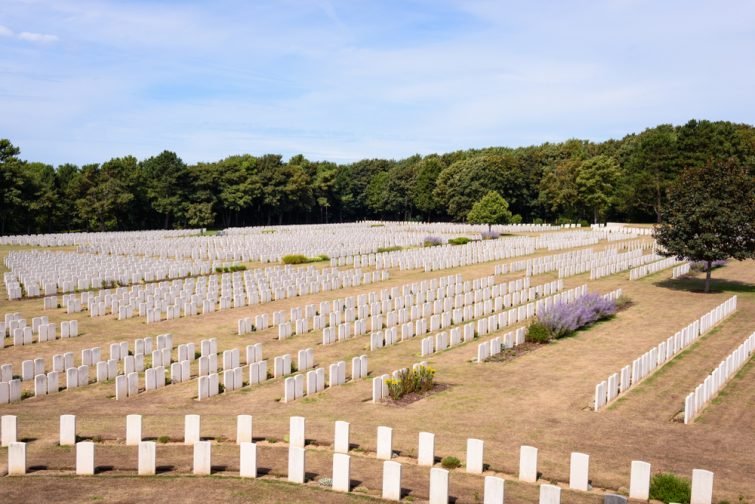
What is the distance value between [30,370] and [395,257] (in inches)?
1247

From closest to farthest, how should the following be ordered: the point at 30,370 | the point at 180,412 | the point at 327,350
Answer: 1. the point at 180,412
2. the point at 30,370
3. the point at 327,350

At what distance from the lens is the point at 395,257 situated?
4881 cm

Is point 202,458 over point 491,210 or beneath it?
beneath

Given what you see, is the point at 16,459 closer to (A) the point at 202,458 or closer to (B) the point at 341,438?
(A) the point at 202,458

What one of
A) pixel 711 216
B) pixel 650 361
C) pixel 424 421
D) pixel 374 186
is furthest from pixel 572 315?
pixel 374 186

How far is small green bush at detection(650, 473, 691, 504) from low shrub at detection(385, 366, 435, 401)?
25.1ft

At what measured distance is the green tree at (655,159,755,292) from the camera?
34156 mm

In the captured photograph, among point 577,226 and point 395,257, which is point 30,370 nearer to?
point 395,257

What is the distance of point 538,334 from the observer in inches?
971

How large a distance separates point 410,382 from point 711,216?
2390cm

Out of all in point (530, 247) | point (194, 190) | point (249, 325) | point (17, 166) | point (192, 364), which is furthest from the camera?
point (194, 190)

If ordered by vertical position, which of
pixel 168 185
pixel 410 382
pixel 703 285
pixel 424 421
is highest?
pixel 168 185

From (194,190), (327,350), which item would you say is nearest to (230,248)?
(327,350)

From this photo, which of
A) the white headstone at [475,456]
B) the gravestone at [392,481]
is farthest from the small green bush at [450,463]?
the gravestone at [392,481]
